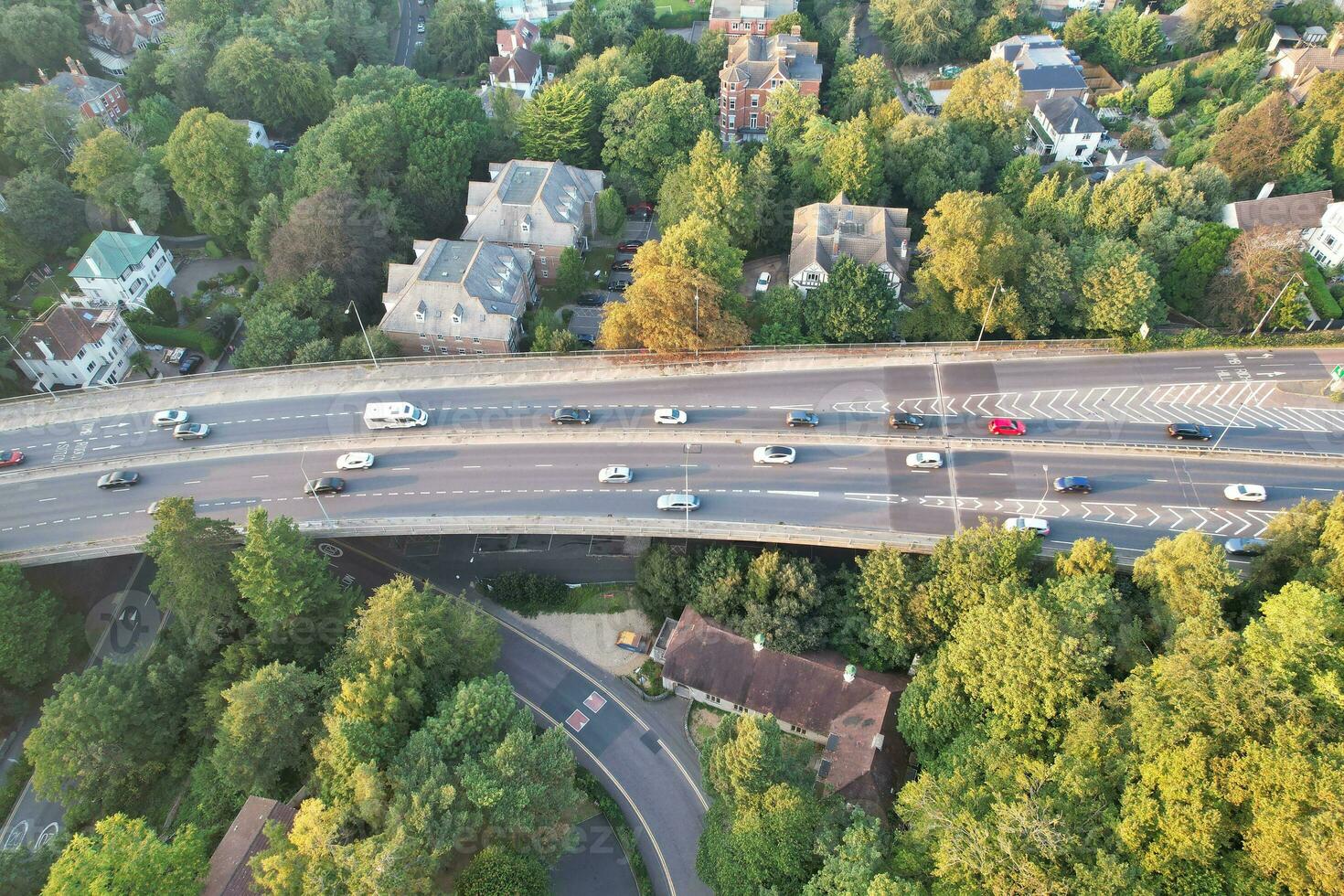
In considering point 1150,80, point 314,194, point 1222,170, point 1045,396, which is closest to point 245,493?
point 314,194

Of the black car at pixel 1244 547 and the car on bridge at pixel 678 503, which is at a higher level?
the car on bridge at pixel 678 503

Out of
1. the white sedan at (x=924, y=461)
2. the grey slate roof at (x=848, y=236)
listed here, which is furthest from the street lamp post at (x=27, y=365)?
the white sedan at (x=924, y=461)

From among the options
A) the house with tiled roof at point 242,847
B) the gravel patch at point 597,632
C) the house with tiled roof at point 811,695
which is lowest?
the gravel patch at point 597,632

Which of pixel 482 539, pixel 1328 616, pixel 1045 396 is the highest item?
pixel 1328 616

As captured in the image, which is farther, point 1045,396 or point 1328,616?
point 1045,396

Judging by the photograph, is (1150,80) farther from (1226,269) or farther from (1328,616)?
(1328,616)

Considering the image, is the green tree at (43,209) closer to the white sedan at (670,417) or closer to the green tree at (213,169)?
the green tree at (213,169)

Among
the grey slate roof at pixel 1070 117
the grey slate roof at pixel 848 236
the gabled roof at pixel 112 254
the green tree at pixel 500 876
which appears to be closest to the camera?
the green tree at pixel 500 876
